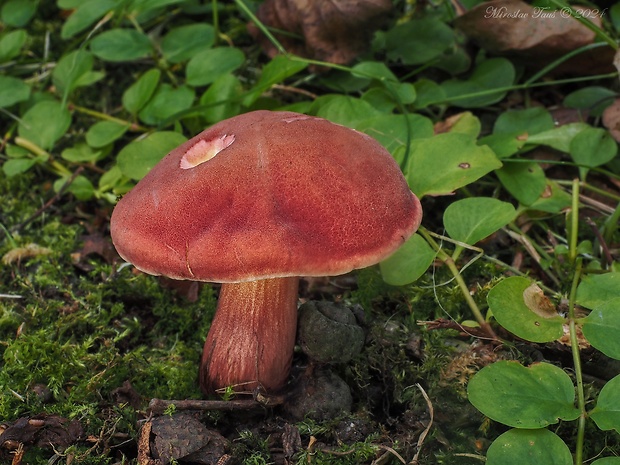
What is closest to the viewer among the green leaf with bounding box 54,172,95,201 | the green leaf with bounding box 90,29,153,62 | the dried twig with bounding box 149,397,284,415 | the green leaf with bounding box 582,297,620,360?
the green leaf with bounding box 582,297,620,360

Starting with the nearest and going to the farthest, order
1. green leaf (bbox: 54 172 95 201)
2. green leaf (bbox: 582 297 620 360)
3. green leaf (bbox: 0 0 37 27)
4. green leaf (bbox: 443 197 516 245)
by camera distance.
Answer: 1. green leaf (bbox: 582 297 620 360)
2. green leaf (bbox: 443 197 516 245)
3. green leaf (bbox: 54 172 95 201)
4. green leaf (bbox: 0 0 37 27)

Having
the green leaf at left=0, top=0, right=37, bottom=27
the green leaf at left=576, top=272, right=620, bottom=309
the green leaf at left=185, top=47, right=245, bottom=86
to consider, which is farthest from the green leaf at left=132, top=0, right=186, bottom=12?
the green leaf at left=576, top=272, right=620, bottom=309

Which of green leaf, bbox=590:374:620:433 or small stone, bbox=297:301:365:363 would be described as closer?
green leaf, bbox=590:374:620:433

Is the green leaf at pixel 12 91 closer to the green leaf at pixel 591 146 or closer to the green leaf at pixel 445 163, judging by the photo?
the green leaf at pixel 445 163

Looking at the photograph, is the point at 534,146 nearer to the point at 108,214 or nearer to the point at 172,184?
the point at 172,184

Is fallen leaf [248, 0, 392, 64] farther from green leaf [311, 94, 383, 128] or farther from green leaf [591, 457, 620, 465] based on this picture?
green leaf [591, 457, 620, 465]

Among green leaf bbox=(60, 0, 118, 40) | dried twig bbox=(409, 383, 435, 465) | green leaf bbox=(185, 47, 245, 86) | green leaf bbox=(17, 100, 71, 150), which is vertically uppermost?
green leaf bbox=(60, 0, 118, 40)

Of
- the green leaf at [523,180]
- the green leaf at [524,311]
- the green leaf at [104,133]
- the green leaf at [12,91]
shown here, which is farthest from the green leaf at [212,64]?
the green leaf at [524,311]
